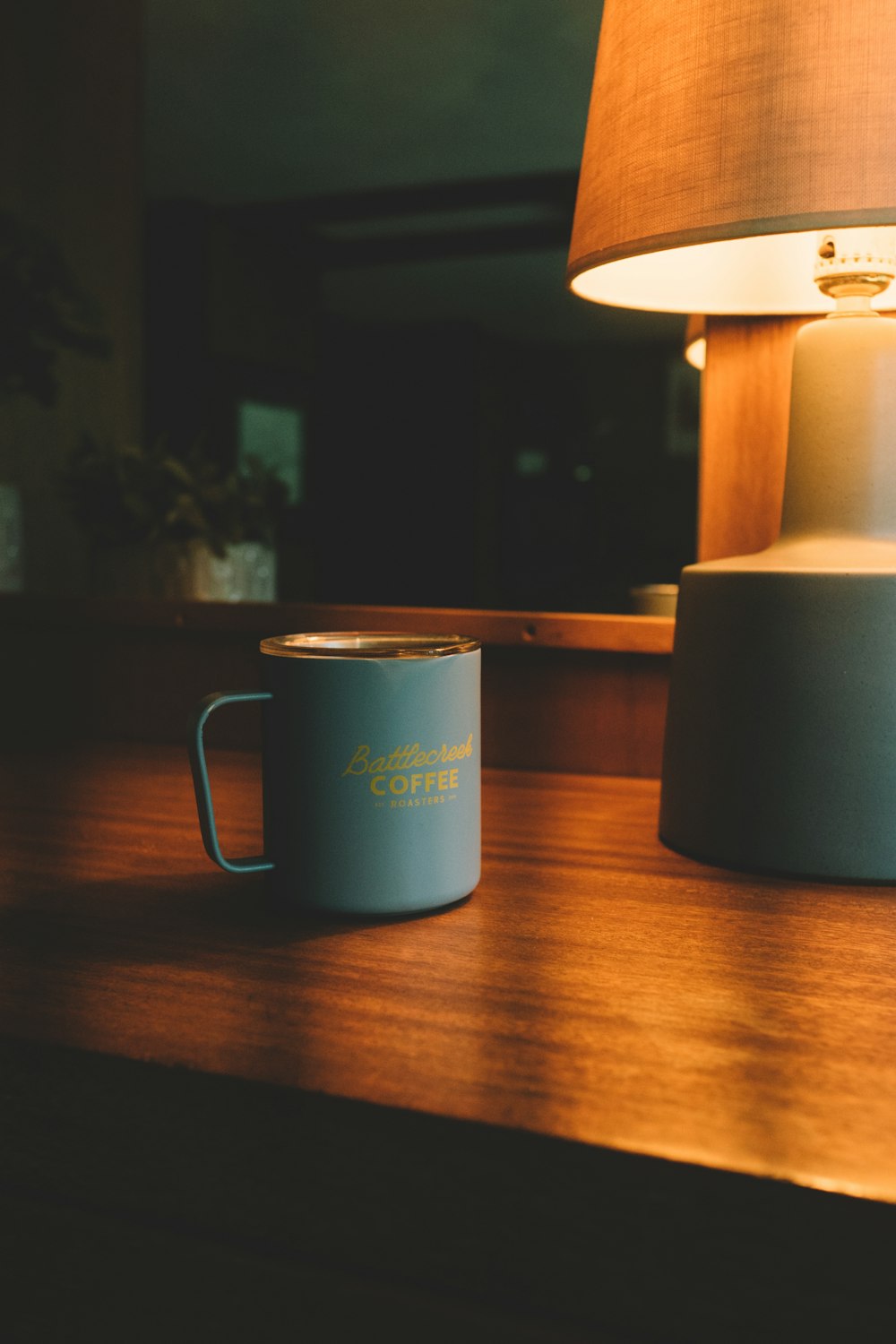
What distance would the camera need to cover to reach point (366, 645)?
553 millimetres

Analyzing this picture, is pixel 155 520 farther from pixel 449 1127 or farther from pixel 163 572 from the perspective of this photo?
pixel 449 1127

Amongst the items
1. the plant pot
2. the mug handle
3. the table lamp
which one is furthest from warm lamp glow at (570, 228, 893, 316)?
the plant pot

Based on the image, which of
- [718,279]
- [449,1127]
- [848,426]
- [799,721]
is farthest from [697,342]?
[449,1127]

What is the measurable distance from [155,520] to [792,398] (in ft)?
2.44

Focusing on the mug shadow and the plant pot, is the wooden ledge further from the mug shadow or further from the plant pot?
the mug shadow

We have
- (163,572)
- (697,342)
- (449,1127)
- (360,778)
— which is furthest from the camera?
(163,572)

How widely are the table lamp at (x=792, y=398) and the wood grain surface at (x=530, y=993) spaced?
0.16ft

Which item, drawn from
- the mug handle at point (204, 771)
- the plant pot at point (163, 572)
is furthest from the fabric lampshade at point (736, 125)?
the plant pot at point (163, 572)

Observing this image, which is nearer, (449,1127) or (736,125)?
(449,1127)

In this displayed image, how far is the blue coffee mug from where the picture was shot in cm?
46

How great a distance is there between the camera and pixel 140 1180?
0.35m

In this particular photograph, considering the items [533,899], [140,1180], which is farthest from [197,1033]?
[533,899]

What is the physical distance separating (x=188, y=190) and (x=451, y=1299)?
85.7 inches

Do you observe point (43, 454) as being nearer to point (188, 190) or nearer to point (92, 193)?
point (92, 193)
